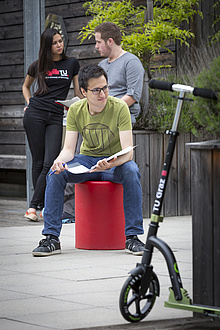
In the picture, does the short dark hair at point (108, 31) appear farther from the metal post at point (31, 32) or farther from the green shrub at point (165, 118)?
the metal post at point (31, 32)

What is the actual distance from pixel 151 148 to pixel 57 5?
12.4ft

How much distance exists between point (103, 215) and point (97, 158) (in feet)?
1.31

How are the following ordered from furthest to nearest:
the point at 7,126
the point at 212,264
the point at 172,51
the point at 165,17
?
1. the point at 7,126
2. the point at 172,51
3. the point at 165,17
4. the point at 212,264

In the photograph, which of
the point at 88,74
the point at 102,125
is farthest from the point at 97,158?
the point at 88,74

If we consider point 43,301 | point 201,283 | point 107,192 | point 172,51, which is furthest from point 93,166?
point 172,51

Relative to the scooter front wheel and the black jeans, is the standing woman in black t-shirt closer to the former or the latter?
the black jeans

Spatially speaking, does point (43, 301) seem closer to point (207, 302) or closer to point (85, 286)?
point (85, 286)

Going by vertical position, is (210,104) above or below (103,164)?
above

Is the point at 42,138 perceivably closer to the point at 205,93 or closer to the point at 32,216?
the point at 32,216

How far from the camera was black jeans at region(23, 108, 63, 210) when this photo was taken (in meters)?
6.21

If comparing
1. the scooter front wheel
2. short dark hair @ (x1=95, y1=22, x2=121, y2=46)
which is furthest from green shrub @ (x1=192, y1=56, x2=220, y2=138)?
short dark hair @ (x1=95, y1=22, x2=121, y2=46)

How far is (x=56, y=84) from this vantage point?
6281 mm

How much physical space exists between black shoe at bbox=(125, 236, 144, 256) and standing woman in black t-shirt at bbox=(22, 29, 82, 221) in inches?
78.7

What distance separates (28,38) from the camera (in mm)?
7172
